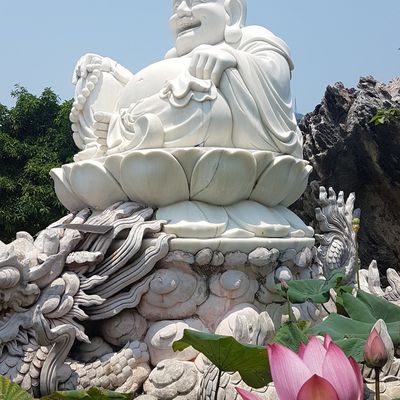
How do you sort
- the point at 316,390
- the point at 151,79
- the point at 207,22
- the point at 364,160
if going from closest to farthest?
the point at 316,390 < the point at 151,79 < the point at 207,22 < the point at 364,160

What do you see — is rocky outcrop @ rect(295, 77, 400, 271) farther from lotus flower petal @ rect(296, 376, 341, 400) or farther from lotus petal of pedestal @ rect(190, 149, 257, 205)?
lotus flower petal @ rect(296, 376, 341, 400)

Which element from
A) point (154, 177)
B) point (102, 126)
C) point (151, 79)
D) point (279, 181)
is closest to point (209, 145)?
point (154, 177)

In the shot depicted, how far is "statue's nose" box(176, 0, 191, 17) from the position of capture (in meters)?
4.43

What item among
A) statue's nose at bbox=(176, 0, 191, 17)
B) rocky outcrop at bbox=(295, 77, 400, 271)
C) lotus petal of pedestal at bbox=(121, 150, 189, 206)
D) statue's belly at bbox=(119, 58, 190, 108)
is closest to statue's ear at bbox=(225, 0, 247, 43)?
statue's nose at bbox=(176, 0, 191, 17)

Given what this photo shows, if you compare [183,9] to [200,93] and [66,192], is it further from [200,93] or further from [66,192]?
[66,192]

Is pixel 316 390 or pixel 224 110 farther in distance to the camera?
pixel 224 110

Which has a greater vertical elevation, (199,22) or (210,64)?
(199,22)

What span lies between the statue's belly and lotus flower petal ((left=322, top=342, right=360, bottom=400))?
352cm

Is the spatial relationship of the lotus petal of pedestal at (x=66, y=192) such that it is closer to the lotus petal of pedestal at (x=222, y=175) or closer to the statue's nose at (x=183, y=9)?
the lotus petal of pedestal at (x=222, y=175)

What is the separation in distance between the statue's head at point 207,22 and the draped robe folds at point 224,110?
0.27 m

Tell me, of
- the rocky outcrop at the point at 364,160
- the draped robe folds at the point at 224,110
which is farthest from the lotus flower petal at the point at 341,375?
the rocky outcrop at the point at 364,160

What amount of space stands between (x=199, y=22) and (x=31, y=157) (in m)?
7.72

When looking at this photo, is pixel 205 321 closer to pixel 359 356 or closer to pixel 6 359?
pixel 6 359

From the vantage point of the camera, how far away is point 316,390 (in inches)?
25.8
